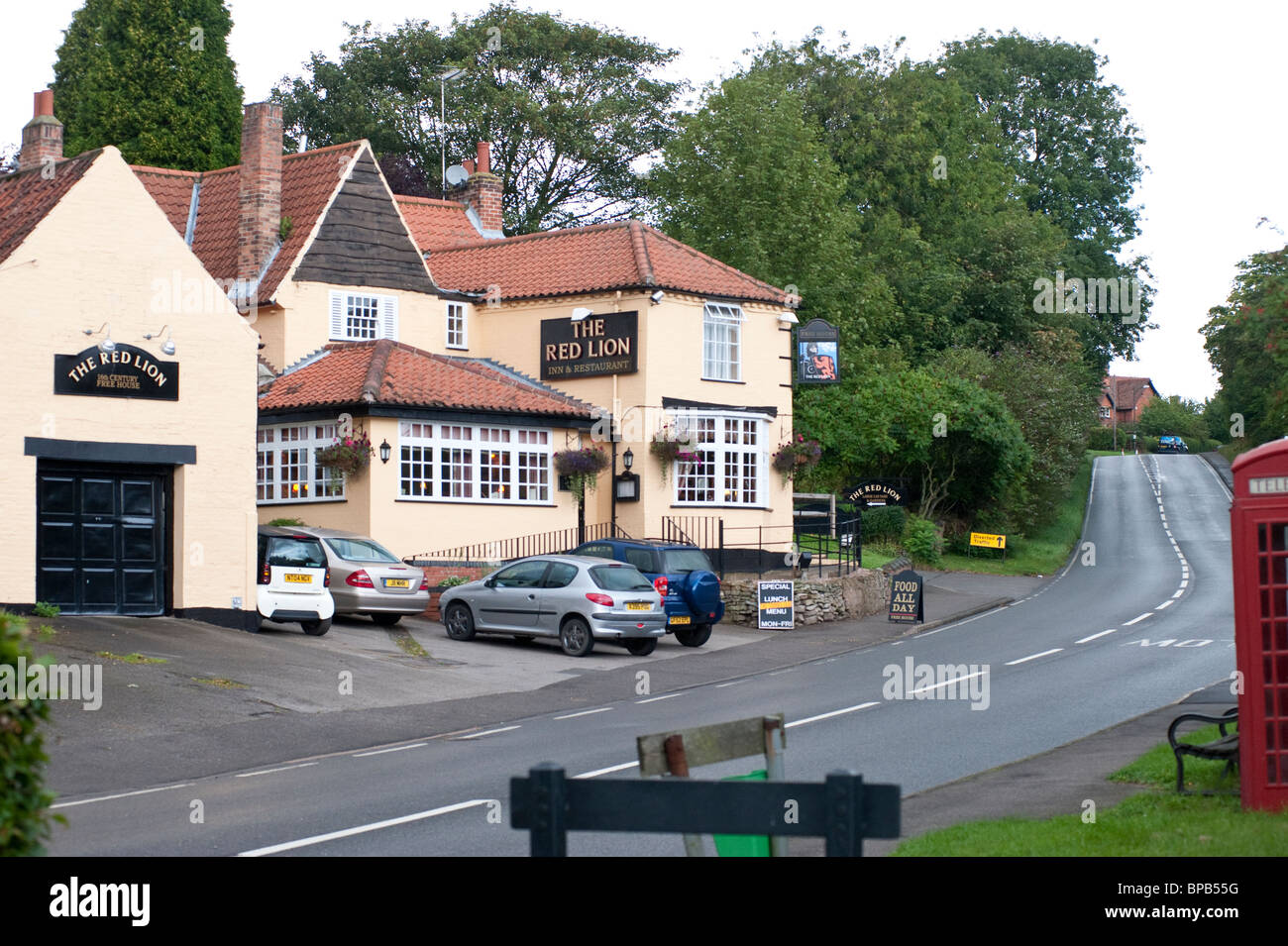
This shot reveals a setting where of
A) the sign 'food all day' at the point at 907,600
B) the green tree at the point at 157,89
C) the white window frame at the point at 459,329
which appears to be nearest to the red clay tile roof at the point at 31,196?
the white window frame at the point at 459,329

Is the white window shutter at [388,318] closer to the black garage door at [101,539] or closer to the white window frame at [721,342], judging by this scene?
the white window frame at [721,342]

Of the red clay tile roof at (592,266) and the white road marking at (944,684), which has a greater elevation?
the red clay tile roof at (592,266)

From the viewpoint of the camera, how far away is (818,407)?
1821 inches

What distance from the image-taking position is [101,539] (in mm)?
22531

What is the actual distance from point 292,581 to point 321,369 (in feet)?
31.2

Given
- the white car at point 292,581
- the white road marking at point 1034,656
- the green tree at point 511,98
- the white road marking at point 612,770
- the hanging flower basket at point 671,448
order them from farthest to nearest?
the green tree at point 511,98, the hanging flower basket at point 671,448, the white car at point 292,581, the white road marking at point 1034,656, the white road marking at point 612,770

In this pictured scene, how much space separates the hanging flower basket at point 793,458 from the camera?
36.1 meters

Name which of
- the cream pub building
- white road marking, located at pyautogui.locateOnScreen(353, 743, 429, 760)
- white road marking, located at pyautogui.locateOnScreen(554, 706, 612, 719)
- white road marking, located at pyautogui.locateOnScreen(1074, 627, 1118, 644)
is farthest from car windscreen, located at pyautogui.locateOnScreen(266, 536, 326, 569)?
white road marking, located at pyautogui.locateOnScreen(1074, 627, 1118, 644)

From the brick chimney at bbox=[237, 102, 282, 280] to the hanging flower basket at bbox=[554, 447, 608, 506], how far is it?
28.9ft

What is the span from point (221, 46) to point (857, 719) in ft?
148

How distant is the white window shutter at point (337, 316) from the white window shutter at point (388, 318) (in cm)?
99

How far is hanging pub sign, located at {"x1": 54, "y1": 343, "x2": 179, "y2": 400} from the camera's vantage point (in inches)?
861
